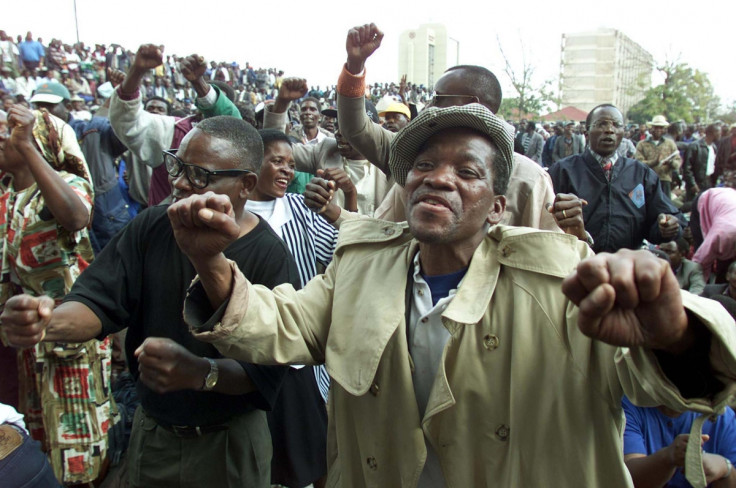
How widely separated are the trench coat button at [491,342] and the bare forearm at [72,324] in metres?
1.28

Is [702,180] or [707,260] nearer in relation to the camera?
[707,260]

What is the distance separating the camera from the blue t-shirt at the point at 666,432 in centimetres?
261

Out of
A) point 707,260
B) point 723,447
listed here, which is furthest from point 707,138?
point 723,447

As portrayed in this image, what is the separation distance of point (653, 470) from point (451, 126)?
1.68m

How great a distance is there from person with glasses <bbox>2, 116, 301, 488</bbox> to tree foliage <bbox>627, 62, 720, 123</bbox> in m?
39.4

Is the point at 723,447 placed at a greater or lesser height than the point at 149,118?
lesser

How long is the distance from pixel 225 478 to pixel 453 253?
45.7 inches

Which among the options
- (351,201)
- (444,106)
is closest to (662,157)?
(351,201)

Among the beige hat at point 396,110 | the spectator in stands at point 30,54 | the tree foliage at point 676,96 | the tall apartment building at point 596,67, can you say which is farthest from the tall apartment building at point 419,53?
the beige hat at point 396,110

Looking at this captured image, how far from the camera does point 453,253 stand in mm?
1792

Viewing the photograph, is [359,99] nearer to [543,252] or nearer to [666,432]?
[543,252]

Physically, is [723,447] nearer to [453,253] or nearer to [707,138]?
[453,253]

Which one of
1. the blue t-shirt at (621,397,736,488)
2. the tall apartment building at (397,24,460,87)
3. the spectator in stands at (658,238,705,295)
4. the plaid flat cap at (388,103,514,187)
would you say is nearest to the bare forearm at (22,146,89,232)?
the plaid flat cap at (388,103,514,187)

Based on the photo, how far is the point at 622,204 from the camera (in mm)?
4363
